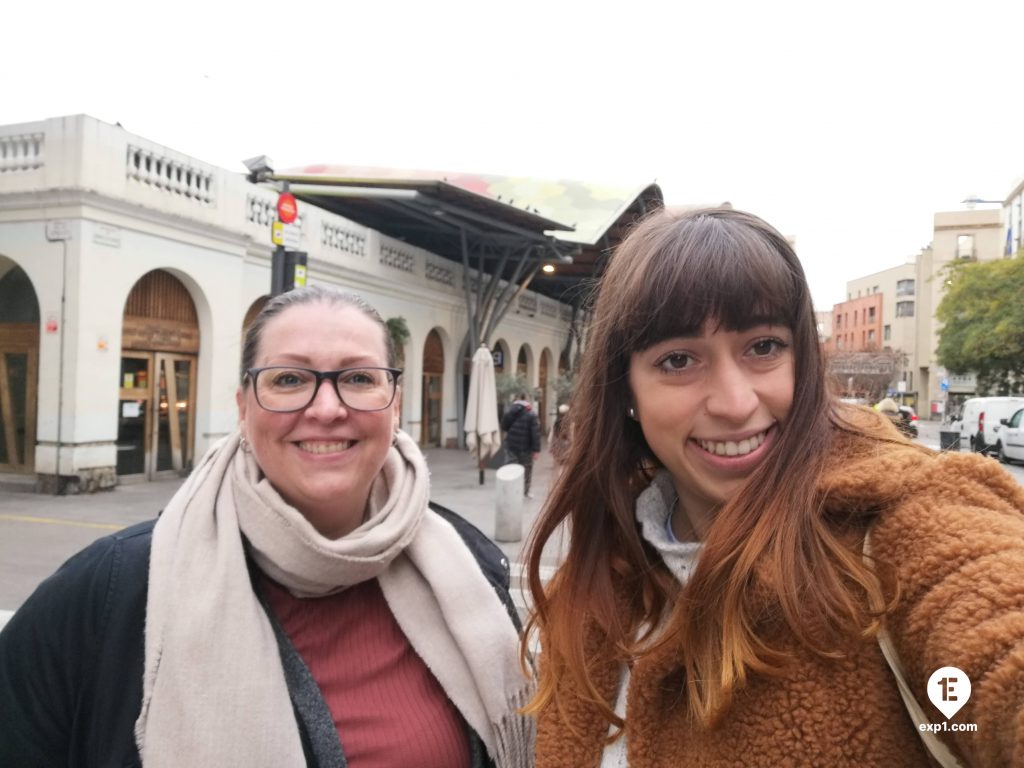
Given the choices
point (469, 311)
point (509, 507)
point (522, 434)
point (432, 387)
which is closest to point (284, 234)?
Answer: point (509, 507)

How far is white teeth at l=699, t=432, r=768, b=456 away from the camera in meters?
1.20

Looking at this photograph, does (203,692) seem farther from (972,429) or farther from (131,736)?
(972,429)

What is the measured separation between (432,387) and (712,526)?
58.9 feet

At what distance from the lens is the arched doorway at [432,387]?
61.4 feet

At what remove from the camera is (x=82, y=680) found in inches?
58.0

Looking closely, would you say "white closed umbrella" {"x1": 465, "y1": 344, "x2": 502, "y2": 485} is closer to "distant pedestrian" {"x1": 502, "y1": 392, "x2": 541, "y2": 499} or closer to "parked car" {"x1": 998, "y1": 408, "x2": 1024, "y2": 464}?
"distant pedestrian" {"x1": 502, "y1": 392, "x2": 541, "y2": 499}

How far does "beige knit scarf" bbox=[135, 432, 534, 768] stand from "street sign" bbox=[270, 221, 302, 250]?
242 inches

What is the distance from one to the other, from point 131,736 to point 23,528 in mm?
7946

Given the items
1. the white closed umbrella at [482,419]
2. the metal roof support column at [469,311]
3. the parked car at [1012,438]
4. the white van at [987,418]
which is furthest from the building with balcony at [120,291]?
the white van at [987,418]

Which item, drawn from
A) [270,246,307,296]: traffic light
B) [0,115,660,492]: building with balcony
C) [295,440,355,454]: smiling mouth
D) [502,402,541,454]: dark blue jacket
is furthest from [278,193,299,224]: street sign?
[295,440,355,454]: smiling mouth

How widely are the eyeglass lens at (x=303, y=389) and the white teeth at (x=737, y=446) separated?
86 centimetres

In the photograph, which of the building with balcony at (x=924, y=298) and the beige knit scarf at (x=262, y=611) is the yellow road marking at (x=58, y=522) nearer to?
the beige knit scarf at (x=262, y=611)

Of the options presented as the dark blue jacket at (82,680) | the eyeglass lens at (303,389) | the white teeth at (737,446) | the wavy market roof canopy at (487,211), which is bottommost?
the dark blue jacket at (82,680)

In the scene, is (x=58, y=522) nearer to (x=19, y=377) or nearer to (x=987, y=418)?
(x=19, y=377)
